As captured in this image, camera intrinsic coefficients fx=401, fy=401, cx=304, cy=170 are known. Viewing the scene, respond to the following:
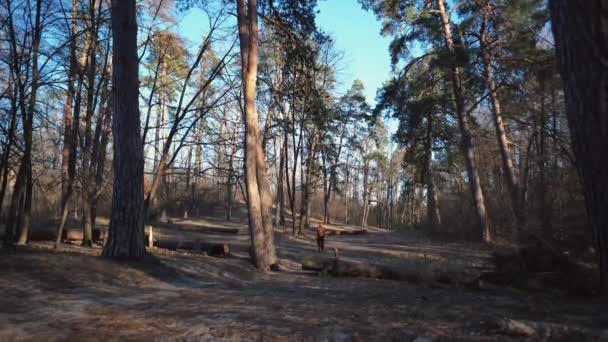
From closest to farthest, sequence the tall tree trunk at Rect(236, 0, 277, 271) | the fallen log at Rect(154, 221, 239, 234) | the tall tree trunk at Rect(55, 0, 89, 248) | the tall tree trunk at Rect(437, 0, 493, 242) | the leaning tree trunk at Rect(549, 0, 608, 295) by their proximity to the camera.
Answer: the leaning tree trunk at Rect(549, 0, 608, 295), the tall tree trunk at Rect(236, 0, 277, 271), the tall tree trunk at Rect(55, 0, 89, 248), the tall tree trunk at Rect(437, 0, 493, 242), the fallen log at Rect(154, 221, 239, 234)

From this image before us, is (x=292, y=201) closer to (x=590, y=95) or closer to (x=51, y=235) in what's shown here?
(x=51, y=235)

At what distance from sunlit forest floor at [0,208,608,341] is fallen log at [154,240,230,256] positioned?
18.5ft

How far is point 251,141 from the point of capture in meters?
11.1

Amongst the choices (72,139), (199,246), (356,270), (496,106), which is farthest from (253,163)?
(496,106)

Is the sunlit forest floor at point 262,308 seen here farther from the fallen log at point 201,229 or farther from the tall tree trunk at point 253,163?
the fallen log at point 201,229

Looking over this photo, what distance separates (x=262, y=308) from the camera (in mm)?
4816

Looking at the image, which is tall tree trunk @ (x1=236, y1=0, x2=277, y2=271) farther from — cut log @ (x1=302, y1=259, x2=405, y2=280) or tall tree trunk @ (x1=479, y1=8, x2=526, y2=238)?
tall tree trunk @ (x1=479, y1=8, x2=526, y2=238)

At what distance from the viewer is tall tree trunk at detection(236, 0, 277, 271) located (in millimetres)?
10898

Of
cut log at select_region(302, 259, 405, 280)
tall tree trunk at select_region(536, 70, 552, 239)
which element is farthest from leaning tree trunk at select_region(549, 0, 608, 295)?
cut log at select_region(302, 259, 405, 280)

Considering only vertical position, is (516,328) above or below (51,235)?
above

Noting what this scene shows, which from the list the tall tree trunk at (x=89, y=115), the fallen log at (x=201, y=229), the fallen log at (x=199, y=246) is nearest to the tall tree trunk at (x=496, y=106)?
the fallen log at (x=199, y=246)

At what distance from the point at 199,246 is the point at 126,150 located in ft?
23.6

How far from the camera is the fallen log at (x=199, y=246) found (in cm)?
1377

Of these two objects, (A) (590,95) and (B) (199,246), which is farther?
(B) (199,246)
